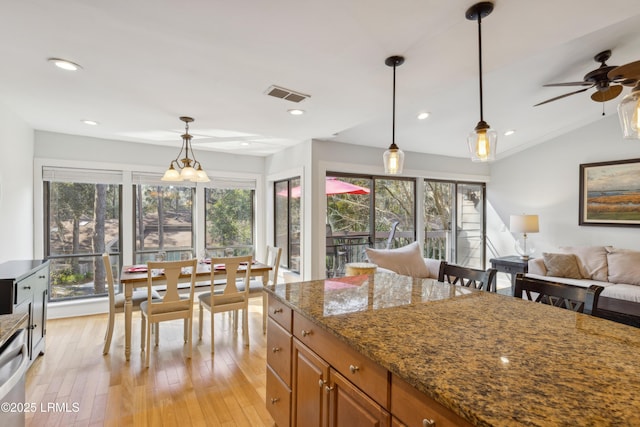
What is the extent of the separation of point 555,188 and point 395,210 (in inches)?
110

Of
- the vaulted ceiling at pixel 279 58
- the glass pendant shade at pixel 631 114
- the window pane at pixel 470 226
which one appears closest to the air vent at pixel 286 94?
the vaulted ceiling at pixel 279 58

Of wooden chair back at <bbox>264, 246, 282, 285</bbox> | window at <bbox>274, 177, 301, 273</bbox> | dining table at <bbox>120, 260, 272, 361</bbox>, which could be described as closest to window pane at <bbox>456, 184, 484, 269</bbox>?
window at <bbox>274, 177, 301, 273</bbox>

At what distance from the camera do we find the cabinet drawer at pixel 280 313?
1842 millimetres

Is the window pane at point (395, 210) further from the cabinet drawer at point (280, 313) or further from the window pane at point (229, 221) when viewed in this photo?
the cabinet drawer at point (280, 313)

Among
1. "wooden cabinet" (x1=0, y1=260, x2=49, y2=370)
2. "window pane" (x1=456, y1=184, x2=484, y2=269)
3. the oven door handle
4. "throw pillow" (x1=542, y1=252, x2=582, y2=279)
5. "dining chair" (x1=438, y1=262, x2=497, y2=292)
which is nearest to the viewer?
the oven door handle

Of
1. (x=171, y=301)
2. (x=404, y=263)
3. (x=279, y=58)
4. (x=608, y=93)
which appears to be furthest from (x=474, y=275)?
(x=171, y=301)

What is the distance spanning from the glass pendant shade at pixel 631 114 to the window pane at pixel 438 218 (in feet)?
13.4

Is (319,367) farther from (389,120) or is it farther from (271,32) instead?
(389,120)

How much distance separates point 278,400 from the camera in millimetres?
1912

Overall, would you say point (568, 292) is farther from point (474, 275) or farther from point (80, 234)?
point (80, 234)

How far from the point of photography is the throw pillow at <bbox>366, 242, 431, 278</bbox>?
4.20m

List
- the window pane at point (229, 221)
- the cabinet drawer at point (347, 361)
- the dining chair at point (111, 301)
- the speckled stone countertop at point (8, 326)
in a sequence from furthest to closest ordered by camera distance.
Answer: the window pane at point (229, 221) < the dining chair at point (111, 301) < the speckled stone countertop at point (8, 326) < the cabinet drawer at point (347, 361)

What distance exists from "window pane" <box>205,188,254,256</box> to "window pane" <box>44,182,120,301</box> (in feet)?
4.24

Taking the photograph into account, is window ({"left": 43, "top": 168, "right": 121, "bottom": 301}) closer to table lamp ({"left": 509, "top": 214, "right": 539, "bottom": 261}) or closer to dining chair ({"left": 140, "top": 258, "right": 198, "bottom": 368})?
dining chair ({"left": 140, "top": 258, "right": 198, "bottom": 368})
